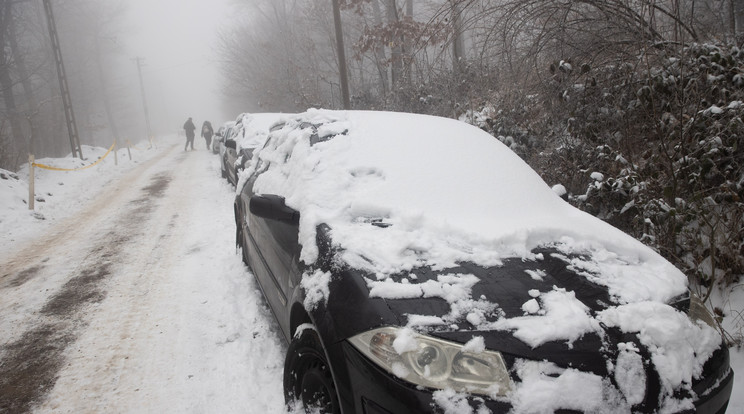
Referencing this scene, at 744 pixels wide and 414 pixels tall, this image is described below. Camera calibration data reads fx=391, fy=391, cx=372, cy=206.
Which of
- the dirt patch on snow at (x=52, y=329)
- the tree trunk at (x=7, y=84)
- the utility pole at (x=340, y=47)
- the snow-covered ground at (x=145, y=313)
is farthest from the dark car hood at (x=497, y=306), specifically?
the tree trunk at (x=7, y=84)

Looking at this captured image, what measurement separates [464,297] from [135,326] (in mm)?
3147

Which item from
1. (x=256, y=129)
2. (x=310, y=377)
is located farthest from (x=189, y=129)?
(x=310, y=377)

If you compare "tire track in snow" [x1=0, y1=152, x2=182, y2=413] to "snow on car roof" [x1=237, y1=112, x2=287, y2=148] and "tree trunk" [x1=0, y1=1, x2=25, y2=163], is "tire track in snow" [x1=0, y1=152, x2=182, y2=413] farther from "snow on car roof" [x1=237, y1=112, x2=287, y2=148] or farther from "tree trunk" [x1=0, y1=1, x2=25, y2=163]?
"tree trunk" [x1=0, y1=1, x2=25, y2=163]

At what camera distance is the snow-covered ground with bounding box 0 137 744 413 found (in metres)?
2.62

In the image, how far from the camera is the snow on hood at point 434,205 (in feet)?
6.56

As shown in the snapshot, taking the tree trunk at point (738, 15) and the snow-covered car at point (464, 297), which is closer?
the snow-covered car at point (464, 297)

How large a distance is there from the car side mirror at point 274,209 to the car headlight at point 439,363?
1188 millimetres

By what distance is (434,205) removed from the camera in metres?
2.39

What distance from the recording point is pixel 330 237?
214cm

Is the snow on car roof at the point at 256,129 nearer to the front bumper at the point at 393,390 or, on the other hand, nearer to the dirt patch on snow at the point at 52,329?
the dirt patch on snow at the point at 52,329

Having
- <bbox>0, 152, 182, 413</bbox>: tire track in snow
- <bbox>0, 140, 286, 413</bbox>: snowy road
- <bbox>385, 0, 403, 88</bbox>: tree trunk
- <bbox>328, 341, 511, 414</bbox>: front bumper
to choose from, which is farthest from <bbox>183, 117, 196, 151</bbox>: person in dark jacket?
<bbox>328, 341, 511, 414</bbox>: front bumper

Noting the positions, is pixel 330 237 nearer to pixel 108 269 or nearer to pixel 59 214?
pixel 108 269

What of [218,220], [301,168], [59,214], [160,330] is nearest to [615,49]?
[301,168]

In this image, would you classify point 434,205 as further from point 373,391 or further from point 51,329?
point 51,329
